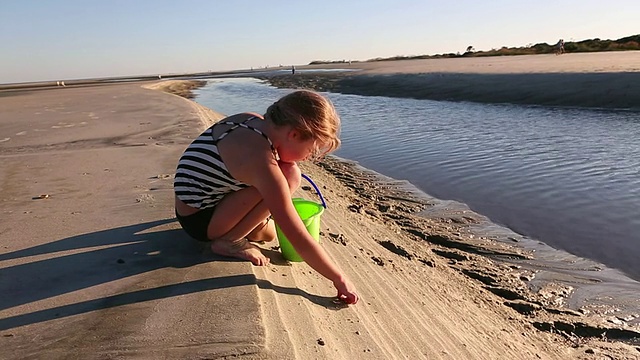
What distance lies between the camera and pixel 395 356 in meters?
2.44

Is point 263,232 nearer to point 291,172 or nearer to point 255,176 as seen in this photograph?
point 291,172

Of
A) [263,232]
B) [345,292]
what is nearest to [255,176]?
[345,292]

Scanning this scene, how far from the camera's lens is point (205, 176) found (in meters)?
2.96

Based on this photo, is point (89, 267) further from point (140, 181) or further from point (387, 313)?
point (140, 181)

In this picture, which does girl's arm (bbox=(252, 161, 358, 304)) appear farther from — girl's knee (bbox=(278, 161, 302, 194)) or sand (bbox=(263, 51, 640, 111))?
sand (bbox=(263, 51, 640, 111))

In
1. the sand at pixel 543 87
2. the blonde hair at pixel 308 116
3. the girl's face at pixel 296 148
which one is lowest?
the sand at pixel 543 87

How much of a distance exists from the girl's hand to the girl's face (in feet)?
2.19

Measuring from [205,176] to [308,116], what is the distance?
A: 0.74 meters

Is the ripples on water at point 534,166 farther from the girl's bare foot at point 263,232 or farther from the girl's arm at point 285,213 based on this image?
the girl's arm at point 285,213

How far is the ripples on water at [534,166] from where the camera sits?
4.88 metres

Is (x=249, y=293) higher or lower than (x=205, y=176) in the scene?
lower

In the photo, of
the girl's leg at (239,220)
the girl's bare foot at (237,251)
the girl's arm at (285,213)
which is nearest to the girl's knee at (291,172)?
the girl's leg at (239,220)

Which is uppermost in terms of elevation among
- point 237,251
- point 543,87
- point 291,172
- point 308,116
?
point 308,116

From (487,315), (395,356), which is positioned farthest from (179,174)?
(487,315)
